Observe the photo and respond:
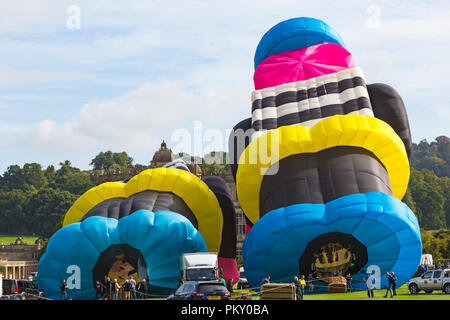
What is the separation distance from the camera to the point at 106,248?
106 ft

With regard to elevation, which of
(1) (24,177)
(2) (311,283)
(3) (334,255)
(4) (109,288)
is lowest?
(2) (311,283)

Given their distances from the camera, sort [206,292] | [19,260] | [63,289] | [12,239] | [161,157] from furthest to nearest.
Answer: [12,239] → [161,157] → [19,260] → [63,289] → [206,292]

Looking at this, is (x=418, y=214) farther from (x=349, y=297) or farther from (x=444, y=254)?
(x=349, y=297)

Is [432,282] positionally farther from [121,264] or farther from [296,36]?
[296,36]

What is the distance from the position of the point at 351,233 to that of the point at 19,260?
73113 millimetres

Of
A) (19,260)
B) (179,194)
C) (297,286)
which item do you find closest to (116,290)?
(179,194)

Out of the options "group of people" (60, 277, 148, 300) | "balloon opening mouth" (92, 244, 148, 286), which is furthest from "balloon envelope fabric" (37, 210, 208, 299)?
"group of people" (60, 277, 148, 300)

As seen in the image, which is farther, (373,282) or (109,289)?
(109,289)

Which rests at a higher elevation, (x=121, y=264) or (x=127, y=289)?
(x=121, y=264)

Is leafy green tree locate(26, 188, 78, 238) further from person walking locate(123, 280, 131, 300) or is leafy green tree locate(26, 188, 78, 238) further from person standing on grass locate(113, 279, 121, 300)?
person standing on grass locate(113, 279, 121, 300)

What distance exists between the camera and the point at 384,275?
29922 millimetres

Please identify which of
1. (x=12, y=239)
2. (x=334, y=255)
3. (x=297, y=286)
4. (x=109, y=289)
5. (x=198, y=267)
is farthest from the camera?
(x=12, y=239)

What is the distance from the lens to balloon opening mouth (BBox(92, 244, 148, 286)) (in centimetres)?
3241
